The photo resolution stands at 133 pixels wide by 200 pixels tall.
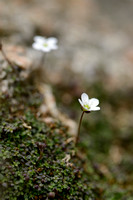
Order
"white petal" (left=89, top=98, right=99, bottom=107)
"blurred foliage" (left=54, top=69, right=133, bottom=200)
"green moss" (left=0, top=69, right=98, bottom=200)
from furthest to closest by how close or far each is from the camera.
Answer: "blurred foliage" (left=54, top=69, right=133, bottom=200) → "white petal" (left=89, top=98, right=99, bottom=107) → "green moss" (left=0, top=69, right=98, bottom=200)

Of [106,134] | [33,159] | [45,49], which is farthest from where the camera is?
[106,134]

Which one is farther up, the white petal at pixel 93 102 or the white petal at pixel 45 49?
the white petal at pixel 45 49

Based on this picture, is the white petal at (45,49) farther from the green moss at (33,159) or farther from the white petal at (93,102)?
the white petal at (93,102)

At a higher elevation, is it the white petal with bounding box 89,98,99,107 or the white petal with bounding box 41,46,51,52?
the white petal with bounding box 41,46,51,52

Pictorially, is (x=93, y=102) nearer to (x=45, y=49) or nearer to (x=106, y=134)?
(x=45, y=49)

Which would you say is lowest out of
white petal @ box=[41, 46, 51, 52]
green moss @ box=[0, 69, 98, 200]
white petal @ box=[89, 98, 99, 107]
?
green moss @ box=[0, 69, 98, 200]

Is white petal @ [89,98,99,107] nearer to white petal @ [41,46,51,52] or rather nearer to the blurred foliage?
the blurred foliage

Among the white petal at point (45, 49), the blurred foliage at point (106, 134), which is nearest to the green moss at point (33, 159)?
the blurred foliage at point (106, 134)

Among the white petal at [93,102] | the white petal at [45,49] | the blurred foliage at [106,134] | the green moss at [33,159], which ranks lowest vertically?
the blurred foliage at [106,134]

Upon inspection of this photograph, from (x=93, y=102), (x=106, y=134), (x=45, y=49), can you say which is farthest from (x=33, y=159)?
(x=106, y=134)

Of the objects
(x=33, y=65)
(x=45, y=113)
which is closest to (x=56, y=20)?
(x=33, y=65)

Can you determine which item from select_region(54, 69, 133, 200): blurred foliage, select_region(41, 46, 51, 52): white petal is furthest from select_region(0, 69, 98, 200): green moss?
select_region(41, 46, 51, 52): white petal
